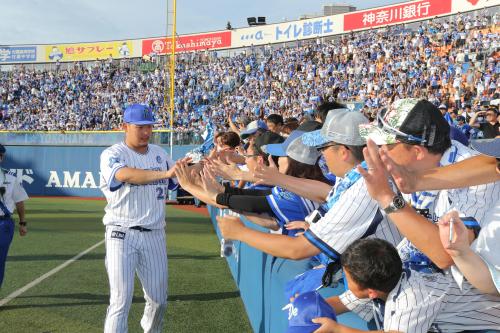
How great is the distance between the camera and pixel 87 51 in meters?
56.3

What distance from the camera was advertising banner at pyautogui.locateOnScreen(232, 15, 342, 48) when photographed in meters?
41.9

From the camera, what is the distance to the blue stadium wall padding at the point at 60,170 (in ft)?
81.8

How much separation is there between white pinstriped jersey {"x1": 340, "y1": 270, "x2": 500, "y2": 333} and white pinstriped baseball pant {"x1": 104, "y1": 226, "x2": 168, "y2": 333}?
3.17m

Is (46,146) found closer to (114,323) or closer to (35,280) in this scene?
(35,280)

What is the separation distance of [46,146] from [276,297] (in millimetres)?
24235

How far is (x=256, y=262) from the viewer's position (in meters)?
4.98

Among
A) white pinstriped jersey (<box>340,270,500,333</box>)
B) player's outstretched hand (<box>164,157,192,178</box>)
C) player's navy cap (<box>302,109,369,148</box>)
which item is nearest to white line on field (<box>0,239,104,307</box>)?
player's outstretched hand (<box>164,157,192,178</box>)

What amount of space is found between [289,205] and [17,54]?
6298 centimetres

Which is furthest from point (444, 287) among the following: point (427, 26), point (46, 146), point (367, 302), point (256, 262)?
point (427, 26)

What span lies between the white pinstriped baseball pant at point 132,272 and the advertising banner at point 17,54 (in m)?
60.2

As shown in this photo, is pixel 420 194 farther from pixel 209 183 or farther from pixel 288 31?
pixel 288 31

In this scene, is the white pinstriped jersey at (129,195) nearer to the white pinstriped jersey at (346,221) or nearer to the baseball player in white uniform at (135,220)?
the baseball player in white uniform at (135,220)

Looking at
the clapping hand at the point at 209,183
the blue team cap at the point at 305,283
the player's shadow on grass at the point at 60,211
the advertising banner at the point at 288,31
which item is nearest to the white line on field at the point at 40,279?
the clapping hand at the point at 209,183

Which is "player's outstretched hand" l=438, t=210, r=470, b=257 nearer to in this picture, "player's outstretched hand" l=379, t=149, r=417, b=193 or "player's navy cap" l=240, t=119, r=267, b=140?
"player's outstretched hand" l=379, t=149, r=417, b=193
